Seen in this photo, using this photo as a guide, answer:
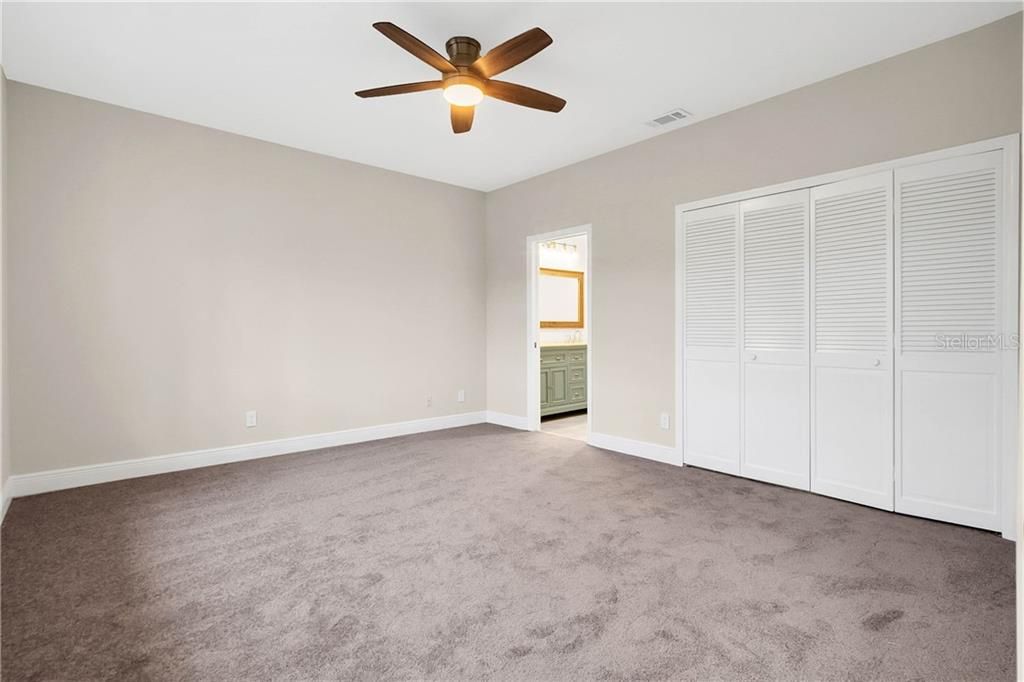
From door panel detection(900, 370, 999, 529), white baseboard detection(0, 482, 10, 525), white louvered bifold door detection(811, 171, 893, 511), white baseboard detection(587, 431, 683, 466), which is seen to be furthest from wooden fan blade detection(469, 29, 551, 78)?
white baseboard detection(0, 482, 10, 525)

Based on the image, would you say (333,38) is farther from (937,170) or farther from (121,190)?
(937,170)

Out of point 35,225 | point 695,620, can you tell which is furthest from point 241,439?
point 695,620

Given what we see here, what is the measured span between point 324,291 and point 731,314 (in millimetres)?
3586

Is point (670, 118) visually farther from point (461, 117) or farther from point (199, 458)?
point (199, 458)

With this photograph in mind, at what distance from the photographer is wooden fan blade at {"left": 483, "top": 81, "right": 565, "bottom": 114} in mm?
2881

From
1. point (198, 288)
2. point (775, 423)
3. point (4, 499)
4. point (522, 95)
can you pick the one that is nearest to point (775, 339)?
point (775, 423)

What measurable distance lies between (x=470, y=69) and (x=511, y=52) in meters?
0.31

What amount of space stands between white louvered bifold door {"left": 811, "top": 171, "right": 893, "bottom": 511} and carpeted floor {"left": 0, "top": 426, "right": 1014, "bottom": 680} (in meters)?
0.23

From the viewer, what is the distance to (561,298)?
7.46m

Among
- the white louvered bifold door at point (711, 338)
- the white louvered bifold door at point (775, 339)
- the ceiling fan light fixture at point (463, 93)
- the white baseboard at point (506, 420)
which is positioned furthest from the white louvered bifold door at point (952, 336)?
the white baseboard at point (506, 420)

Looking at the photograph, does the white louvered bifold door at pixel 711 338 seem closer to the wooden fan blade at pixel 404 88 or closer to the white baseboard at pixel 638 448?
the white baseboard at pixel 638 448

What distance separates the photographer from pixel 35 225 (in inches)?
135

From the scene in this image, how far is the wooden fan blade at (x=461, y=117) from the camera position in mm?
3111

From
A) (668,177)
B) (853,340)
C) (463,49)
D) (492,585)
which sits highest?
(463,49)
